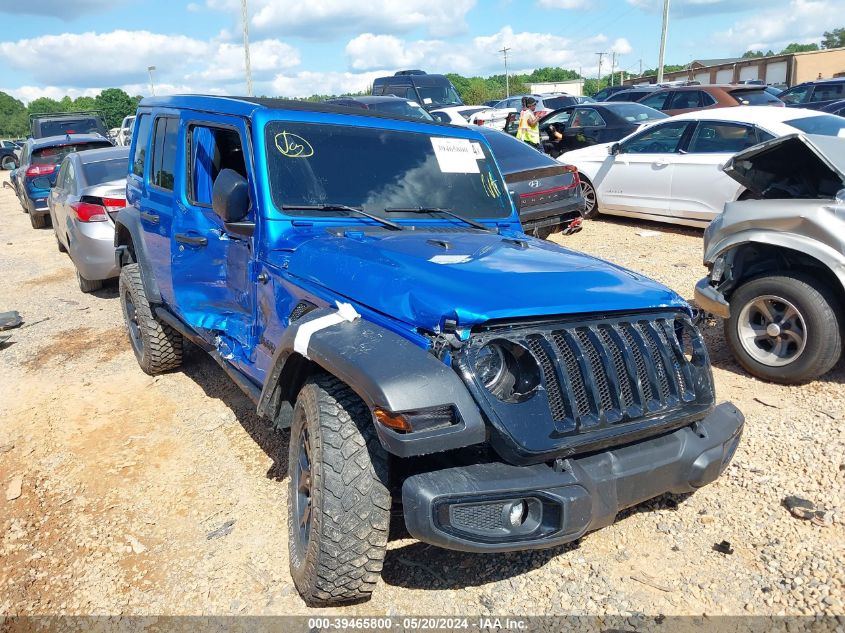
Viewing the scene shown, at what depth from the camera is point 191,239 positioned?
399 cm

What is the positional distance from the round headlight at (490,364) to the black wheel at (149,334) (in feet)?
10.9

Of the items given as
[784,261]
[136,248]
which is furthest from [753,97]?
[136,248]

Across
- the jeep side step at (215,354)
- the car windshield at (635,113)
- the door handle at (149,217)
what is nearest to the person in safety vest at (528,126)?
the car windshield at (635,113)

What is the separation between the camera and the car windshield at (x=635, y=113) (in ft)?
38.8

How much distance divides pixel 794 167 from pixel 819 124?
3.35 meters

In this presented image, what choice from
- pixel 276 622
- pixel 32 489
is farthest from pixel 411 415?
pixel 32 489

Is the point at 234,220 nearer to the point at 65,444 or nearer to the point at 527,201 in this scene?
the point at 65,444

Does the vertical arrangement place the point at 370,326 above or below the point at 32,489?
above

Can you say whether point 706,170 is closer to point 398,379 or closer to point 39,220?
point 398,379

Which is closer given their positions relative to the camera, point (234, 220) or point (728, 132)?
point (234, 220)

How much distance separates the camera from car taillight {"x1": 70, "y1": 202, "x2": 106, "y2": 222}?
7037mm

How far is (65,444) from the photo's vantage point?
4.21m

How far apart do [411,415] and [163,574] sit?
156 cm

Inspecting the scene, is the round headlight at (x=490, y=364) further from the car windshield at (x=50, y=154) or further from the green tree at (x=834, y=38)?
the green tree at (x=834, y=38)
